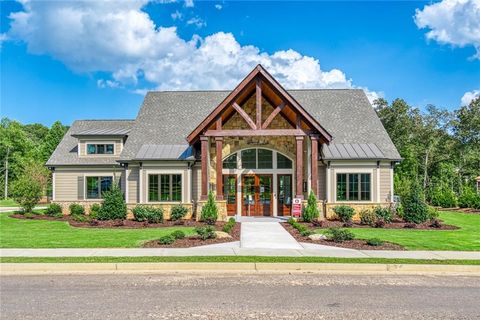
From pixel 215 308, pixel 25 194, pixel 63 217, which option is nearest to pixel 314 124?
pixel 215 308

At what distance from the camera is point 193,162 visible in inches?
845

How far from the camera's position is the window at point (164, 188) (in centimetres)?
2144

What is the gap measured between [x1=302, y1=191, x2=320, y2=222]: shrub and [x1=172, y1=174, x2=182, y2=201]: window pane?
7.16 m

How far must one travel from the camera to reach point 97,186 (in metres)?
25.1

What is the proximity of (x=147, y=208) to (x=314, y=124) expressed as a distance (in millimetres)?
9867

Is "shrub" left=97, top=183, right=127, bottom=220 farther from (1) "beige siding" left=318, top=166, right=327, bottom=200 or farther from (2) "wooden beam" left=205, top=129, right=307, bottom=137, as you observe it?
(1) "beige siding" left=318, top=166, right=327, bottom=200

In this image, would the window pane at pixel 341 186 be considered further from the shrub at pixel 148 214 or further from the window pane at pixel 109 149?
the window pane at pixel 109 149

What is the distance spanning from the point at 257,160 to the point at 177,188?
495cm

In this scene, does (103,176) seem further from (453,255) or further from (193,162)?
(453,255)

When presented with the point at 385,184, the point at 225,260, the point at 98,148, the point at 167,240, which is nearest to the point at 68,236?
the point at 167,240

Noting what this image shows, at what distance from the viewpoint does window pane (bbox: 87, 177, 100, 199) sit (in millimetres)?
25000

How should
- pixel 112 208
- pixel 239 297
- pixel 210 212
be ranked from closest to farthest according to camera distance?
pixel 239 297
pixel 210 212
pixel 112 208

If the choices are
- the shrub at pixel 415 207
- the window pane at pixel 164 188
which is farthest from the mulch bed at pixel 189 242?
the shrub at pixel 415 207

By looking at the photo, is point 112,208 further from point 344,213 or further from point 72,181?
point 344,213
